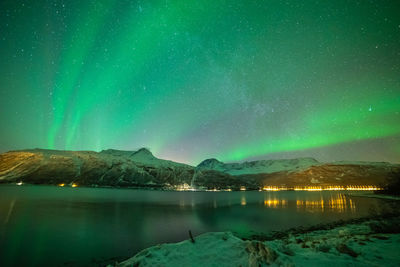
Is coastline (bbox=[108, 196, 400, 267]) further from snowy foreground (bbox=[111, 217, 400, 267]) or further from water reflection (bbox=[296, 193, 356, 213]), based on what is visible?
water reflection (bbox=[296, 193, 356, 213])

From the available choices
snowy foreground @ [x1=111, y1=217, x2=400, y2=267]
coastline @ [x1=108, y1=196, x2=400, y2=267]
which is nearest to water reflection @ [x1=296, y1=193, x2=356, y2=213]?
snowy foreground @ [x1=111, y1=217, x2=400, y2=267]

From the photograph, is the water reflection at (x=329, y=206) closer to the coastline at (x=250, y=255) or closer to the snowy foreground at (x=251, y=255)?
the snowy foreground at (x=251, y=255)

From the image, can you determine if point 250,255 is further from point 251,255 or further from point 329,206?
point 329,206

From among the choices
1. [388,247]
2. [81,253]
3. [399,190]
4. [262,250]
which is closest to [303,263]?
[262,250]

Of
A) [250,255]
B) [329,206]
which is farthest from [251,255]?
[329,206]

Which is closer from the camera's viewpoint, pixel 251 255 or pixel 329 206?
pixel 251 255

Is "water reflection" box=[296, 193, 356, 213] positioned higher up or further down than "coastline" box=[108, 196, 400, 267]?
further down

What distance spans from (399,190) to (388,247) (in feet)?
303

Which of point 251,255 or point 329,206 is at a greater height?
point 251,255

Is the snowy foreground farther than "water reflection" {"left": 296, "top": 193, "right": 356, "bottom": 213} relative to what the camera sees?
No

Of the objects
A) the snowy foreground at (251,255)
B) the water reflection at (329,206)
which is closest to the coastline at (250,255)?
the snowy foreground at (251,255)

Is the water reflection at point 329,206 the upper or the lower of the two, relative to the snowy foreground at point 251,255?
lower

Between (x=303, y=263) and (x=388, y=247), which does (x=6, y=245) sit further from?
(x=388, y=247)

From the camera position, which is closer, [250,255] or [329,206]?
[250,255]
